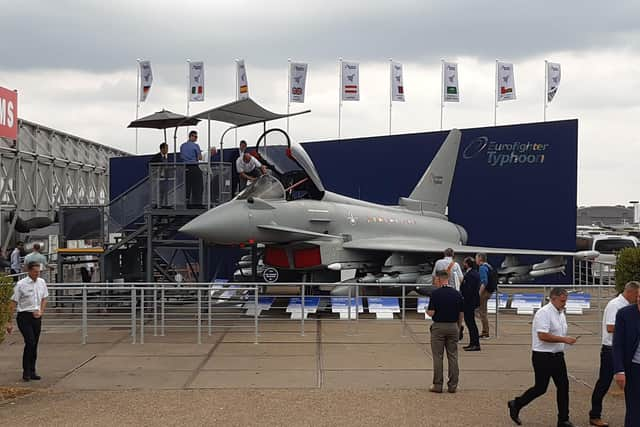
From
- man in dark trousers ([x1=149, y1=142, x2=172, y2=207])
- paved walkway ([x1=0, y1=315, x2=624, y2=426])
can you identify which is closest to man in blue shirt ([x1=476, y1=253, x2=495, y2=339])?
paved walkway ([x1=0, y1=315, x2=624, y2=426])

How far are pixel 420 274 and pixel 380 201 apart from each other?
739cm

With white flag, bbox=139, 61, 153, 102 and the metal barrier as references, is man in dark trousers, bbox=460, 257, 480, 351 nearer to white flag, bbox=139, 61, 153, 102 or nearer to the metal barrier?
the metal barrier

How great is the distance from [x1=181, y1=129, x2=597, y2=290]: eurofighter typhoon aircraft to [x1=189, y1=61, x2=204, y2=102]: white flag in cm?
1322

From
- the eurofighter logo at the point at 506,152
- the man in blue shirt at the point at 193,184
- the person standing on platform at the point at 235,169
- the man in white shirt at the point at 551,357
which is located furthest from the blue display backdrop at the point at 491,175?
the man in white shirt at the point at 551,357

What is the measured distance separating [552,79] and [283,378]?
24.8m

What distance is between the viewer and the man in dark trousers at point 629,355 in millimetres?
6148

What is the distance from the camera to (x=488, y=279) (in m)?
13.3

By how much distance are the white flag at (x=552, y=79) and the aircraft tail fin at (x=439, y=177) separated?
9097 mm

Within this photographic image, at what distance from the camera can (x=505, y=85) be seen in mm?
30516

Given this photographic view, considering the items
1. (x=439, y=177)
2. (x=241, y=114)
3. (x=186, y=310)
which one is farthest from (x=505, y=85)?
(x=186, y=310)

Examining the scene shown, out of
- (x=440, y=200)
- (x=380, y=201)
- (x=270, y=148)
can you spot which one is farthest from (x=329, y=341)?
(x=380, y=201)

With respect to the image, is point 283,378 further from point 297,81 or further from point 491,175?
point 297,81

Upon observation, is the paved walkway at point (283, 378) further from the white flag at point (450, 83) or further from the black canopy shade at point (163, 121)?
the white flag at point (450, 83)

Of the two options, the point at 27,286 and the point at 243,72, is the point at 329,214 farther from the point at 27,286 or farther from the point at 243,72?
the point at 243,72
